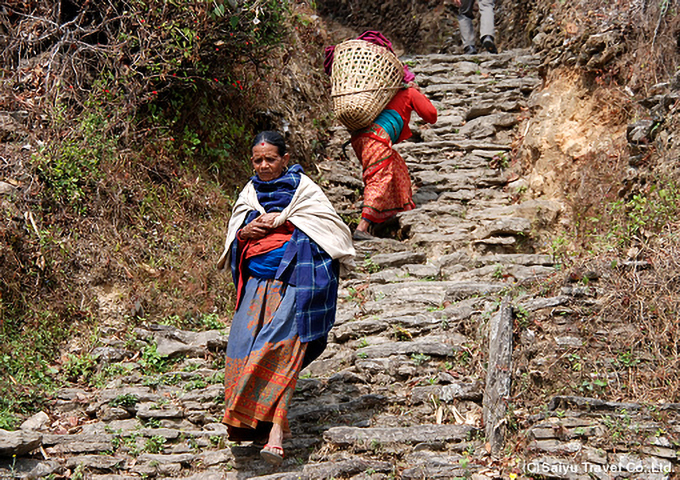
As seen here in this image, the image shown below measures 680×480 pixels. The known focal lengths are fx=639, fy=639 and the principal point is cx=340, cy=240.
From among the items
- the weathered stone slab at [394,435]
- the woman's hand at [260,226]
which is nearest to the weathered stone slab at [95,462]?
the weathered stone slab at [394,435]

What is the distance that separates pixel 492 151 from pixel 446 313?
3.95 meters

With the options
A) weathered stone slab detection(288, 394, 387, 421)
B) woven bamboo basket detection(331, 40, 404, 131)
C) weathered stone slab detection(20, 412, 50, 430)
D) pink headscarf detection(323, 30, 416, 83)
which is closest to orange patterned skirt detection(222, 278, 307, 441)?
weathered stone slab detection(288, 394, 387, 421)

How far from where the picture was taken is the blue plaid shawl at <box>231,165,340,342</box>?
4.01 metres

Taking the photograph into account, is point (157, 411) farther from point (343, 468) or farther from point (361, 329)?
point (361, 329)

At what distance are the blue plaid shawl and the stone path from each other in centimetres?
73

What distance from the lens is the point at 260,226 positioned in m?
4.23

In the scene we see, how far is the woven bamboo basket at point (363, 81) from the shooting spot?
6.99m

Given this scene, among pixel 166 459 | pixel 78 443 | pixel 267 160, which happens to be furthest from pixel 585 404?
pixel 78 443

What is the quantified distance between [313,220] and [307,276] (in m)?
0.39

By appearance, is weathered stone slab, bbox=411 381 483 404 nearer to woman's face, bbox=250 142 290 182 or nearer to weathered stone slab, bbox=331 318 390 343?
weathered stone slab, bbox=331 318 390 343

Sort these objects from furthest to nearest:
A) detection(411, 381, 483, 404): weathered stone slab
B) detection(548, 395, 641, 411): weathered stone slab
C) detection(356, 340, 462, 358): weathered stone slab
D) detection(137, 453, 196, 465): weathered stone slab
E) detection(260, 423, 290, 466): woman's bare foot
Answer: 1. detection(356, 340, 462, 358): weathered stone slab
2. detection(411, 381, 483, 404): weathered stone slab
3. detection(137, 453, 196, 465): weathered stone slab
4. detection(548, 395, 641, 411): weathered stone slab
5. detection(260, 423, 290, 466): woman's bare foot

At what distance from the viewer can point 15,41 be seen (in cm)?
671

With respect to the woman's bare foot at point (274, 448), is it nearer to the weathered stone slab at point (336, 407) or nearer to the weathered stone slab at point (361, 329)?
the weathered stone slab at point (336, 407)

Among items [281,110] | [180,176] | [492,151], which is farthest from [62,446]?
[492,151]
